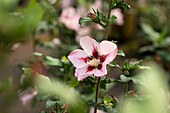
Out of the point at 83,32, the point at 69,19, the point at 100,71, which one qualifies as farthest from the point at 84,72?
the point at 83,32

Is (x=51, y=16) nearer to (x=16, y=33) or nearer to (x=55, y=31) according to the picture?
(x=55, y=31)

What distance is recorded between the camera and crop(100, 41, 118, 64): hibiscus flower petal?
1.45 feet

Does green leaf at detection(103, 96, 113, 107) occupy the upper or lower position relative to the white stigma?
lower

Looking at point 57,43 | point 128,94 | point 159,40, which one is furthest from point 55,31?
point 128,94

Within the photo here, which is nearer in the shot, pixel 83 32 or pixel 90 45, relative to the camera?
pixel 90 45

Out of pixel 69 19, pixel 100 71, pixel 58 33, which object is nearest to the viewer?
pixel 100 71

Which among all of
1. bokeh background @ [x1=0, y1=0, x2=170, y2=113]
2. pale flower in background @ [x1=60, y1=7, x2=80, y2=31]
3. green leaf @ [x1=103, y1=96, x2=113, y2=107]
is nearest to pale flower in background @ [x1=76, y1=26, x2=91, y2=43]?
bokeh background @ [x1=0, y1=0, x2=170, y2=113]

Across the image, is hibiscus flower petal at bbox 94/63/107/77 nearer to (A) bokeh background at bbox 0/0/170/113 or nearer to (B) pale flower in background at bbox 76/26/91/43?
(A) bokeh background at bbox 0/0/170/113

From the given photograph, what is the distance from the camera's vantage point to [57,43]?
4.08 ft

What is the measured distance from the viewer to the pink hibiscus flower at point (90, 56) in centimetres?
45

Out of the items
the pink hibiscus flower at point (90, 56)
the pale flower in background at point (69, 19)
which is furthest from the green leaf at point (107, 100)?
the pale flower in background at point (69, 19)

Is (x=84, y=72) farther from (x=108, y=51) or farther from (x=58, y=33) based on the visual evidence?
(x=58, y=33)

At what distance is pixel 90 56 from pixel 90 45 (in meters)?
0.04

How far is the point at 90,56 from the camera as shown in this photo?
1.66 feet
